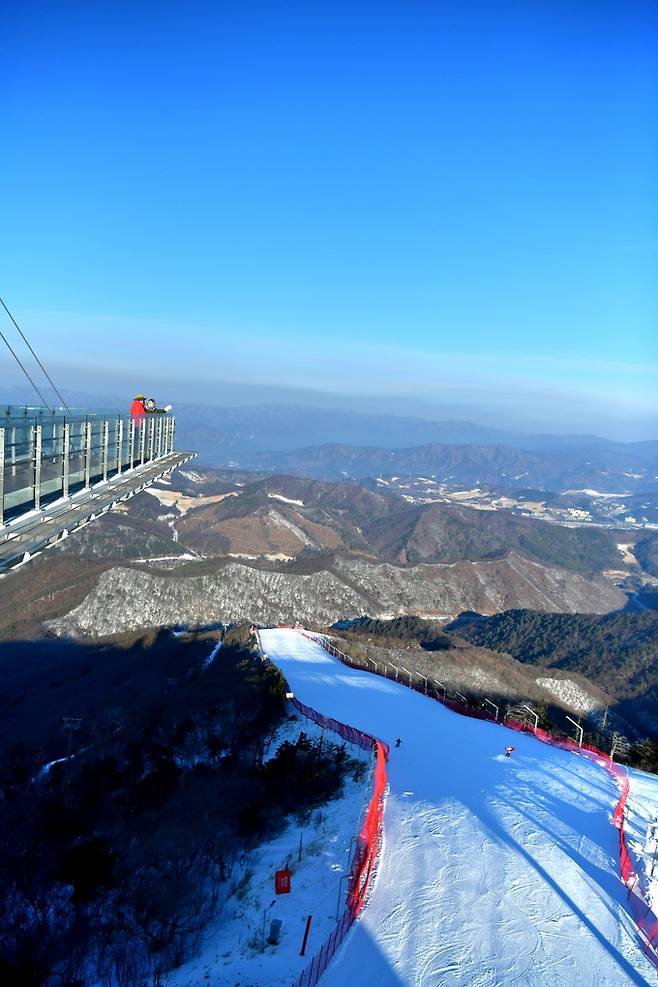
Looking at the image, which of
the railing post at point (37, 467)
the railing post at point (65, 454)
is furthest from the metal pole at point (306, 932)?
the railing post at point (65, 454)

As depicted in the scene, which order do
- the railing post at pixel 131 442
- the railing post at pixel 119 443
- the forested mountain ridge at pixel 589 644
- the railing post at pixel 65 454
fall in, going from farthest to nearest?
the forested mountain ridge at pixel 589 644
the railing post at pixel 131 442
the railing post at pixel 119 443
the railing post at pixel 65 454

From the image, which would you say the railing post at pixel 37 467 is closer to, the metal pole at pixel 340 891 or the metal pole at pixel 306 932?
the metal pole at pixel 340 891

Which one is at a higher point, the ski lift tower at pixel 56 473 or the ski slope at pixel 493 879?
the ski lift tower at pixel 56 473

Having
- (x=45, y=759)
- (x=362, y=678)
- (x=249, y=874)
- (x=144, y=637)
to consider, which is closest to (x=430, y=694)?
(x=362, y=678)

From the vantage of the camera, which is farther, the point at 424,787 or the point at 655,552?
the point at 655,552

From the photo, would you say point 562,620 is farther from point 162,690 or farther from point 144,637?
point 162,690

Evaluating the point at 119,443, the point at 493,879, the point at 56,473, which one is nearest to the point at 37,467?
the point at 56,473

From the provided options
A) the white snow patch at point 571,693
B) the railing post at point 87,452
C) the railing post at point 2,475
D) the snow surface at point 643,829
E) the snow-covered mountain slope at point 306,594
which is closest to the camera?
the snow surface at point 643,829

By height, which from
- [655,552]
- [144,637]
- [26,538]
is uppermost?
[26,538]

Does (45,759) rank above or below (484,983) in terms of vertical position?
below
